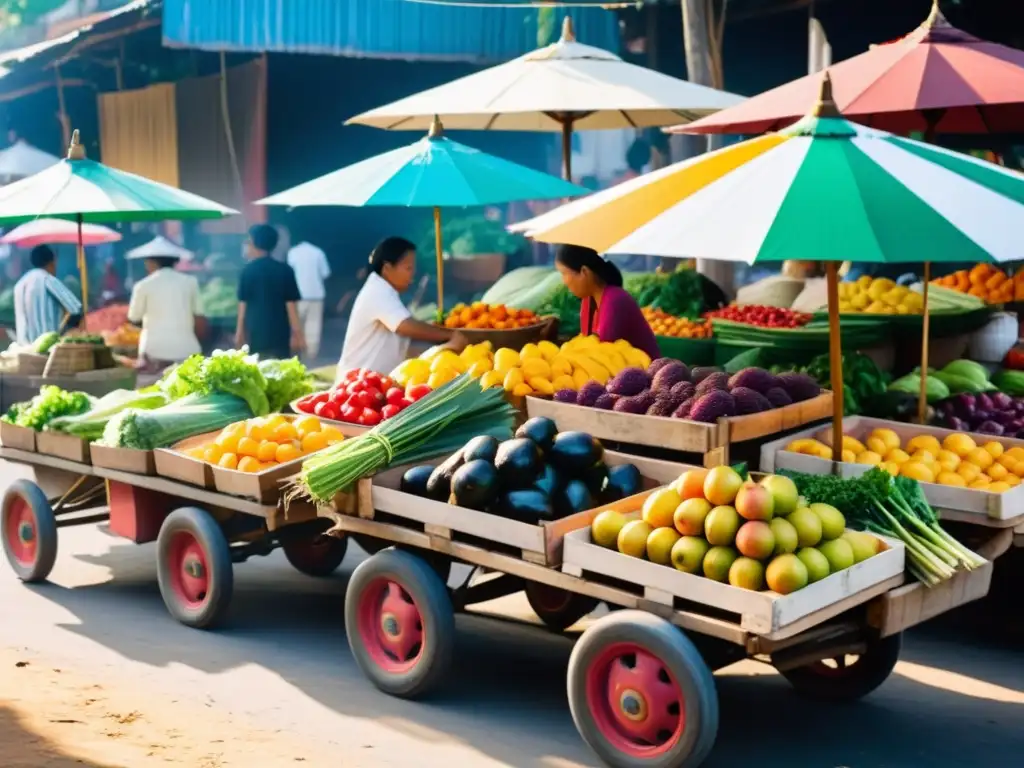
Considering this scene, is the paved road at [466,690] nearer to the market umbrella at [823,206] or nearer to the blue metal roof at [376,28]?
the market umbrella at [823,206]

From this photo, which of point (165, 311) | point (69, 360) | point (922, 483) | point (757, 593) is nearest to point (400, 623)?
point (757, 593)

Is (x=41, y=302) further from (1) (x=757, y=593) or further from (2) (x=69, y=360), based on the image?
(1) (x=757, y=593)

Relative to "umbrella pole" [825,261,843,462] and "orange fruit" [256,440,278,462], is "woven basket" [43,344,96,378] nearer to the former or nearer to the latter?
"orange fruit" [256,440,278,462]

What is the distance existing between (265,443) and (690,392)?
6.89ft

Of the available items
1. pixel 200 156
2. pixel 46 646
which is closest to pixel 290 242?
pixel 200 156

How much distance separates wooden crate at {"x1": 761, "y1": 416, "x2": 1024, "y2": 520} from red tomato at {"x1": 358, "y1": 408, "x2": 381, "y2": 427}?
2.03 m

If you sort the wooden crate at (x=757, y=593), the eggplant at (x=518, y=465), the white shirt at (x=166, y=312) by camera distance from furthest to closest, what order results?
the white shirt at (x=166, y=312), the eggplant at (x=518, y=465), the wooden crate at (x=757, y=593)

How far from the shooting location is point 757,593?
453 cm

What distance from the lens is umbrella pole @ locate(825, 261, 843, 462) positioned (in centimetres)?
577

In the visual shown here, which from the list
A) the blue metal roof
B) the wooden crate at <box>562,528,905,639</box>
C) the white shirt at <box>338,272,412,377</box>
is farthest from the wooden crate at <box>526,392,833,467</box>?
the blue metal roof

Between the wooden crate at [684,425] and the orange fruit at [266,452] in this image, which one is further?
the orange fruit at [266,452]

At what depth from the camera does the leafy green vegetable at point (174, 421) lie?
22.9 ft

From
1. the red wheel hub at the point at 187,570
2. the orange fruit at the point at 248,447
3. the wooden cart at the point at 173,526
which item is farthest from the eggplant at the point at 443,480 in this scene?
the red wheel hub at the point at 187,570

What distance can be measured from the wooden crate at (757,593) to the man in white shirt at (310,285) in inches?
455
